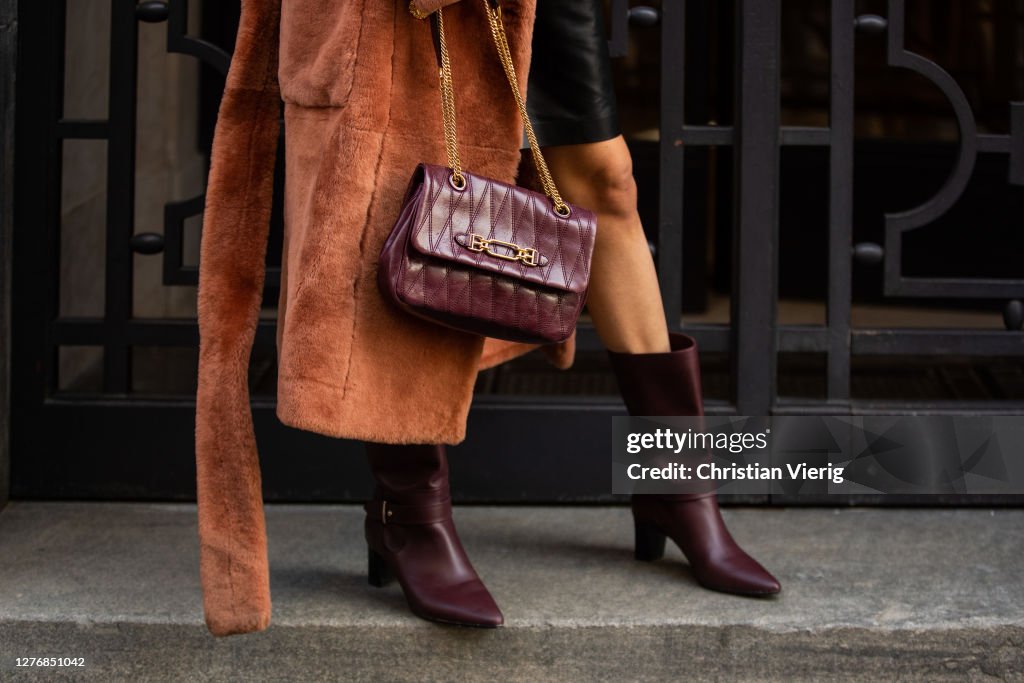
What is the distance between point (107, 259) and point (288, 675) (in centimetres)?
114

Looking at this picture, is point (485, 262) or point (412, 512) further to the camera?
point (412, 512)

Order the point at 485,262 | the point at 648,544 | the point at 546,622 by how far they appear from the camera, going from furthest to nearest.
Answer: the point at 648,544 → the point at 546,622 → the point at 485,262

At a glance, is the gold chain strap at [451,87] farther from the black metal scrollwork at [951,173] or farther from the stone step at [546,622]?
the black metal scrollwork at [951,173]

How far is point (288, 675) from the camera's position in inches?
76.4

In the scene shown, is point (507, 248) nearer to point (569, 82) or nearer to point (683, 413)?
point (569, 82)

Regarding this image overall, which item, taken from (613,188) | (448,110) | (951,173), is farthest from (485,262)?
(951,173)

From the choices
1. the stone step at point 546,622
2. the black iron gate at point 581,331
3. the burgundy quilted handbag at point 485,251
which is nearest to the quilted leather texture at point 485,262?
the burgundy quilted handbag at point 485,251

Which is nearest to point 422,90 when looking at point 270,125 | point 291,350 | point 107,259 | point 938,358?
point 270,125

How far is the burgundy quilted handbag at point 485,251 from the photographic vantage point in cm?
168

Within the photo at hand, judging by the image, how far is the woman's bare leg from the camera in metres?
2.06

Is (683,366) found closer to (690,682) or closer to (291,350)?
(690,682)

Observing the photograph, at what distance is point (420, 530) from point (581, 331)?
31.7 inches

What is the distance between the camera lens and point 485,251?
1710 millimetres

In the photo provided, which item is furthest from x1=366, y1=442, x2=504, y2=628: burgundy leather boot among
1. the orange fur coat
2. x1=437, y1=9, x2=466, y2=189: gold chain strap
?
x1=437, y1=9, x2=466, y2=189: gold chain strap
